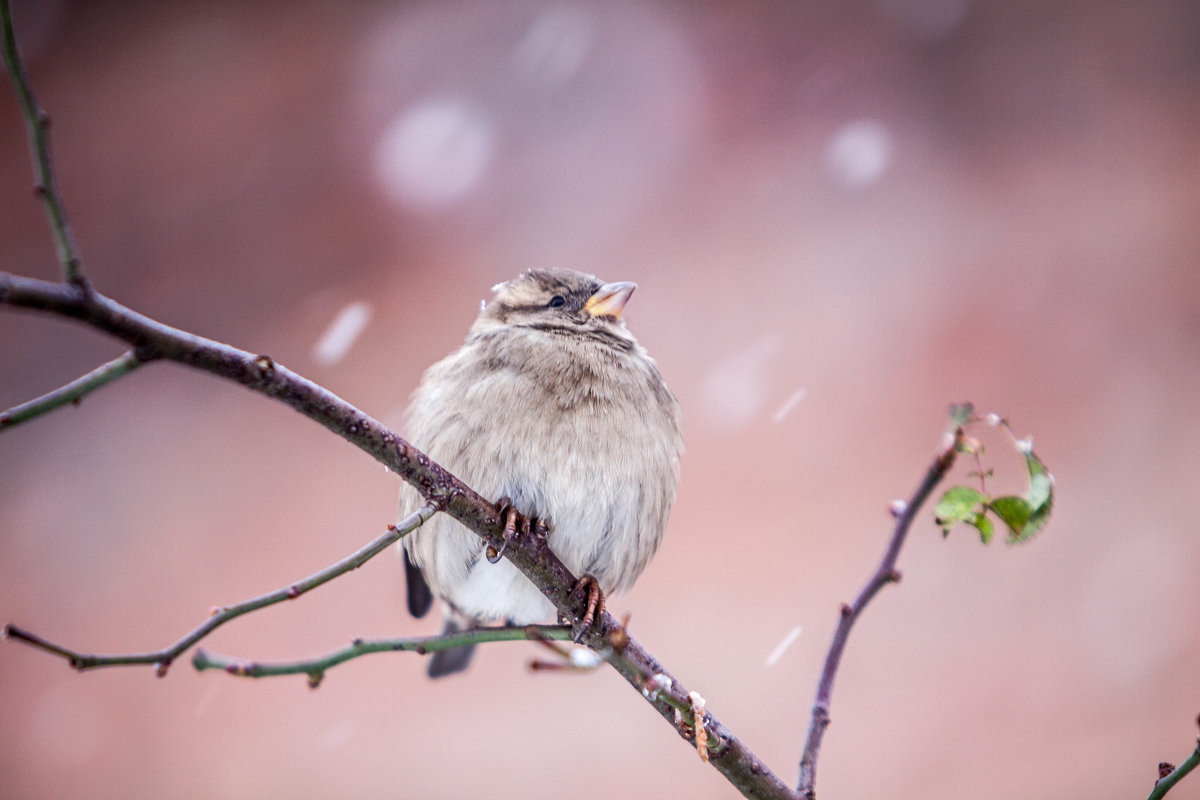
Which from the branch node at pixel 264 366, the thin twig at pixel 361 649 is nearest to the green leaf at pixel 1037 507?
the thin twig at pixel 361 649

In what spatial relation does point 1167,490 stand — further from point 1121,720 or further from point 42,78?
point 42,78

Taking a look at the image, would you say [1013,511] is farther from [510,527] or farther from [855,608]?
[510,527]

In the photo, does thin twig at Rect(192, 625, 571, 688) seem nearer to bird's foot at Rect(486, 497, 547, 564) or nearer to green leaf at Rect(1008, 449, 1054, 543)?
bird's foot at Rect(486, 497, 547, 564)

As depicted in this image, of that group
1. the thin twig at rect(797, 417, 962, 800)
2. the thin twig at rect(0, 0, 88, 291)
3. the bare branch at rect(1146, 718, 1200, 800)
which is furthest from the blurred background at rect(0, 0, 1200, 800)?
the thin twig at rect(0, 0, 88, 291)

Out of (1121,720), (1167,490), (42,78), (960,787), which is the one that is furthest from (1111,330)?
(42,78)

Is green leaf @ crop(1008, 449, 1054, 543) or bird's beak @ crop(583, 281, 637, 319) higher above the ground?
bird's beak @ crop(583, 281, 637, 319)

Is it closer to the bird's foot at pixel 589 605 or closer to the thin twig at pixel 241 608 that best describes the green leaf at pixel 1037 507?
the bird's foot at pixel 589 605
